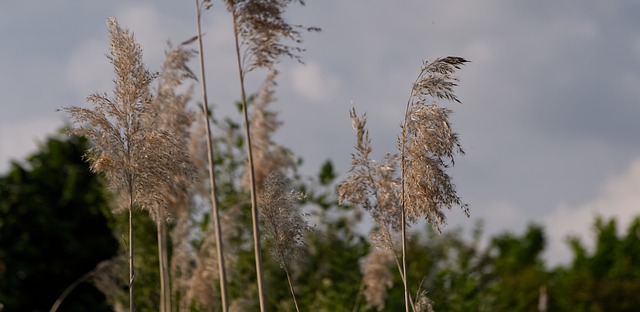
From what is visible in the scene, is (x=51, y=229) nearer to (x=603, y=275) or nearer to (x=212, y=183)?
(x=212, y=183)

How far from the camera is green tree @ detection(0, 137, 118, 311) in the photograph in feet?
98.1

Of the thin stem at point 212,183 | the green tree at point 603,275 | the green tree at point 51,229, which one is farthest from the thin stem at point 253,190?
the green tree at point 603,275

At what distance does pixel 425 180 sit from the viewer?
9.45 meters

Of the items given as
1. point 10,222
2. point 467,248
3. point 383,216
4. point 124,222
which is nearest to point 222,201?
point 124,222

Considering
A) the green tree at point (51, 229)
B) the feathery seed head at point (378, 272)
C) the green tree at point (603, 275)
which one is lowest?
the feathery seed head at point (378, 272)

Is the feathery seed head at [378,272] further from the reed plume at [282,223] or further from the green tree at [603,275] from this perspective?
the green tree at [603,275]

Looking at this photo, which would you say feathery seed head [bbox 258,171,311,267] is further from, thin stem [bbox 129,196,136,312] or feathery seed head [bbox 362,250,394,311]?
feathery seed head [bbox 362,250,394,311]

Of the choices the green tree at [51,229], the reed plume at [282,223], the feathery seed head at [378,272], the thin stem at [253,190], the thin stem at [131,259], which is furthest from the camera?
the green tree at [51,229]

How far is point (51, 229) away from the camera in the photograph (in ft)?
100

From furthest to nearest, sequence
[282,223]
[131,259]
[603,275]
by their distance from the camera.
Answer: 1. [603,275]
2. [282,223]
3. [131,259]

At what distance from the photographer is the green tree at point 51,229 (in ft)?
98.1

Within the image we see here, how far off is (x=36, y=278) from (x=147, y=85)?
72.5 ft

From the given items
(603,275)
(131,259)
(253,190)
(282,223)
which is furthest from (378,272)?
(603,275)

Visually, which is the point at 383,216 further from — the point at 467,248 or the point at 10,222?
the point at 467,248
